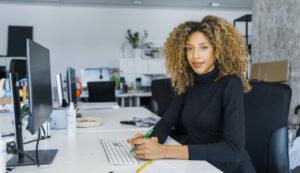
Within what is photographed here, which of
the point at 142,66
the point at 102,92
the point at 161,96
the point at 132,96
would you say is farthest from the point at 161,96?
the point at 142,66

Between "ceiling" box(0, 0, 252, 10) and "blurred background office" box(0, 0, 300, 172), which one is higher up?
"ceiling" box(0, 0, 252, 10)

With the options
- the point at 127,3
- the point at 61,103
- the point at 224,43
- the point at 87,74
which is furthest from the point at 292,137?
the point at 127,3

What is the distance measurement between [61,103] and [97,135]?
593 mm

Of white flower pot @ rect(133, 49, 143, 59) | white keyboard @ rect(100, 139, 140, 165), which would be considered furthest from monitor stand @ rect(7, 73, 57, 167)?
white flower pot @ rect(133, 49, 143, 59)

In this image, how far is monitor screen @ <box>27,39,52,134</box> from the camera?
3.33 ft

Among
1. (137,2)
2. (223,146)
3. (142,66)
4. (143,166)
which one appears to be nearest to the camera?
(143,166)

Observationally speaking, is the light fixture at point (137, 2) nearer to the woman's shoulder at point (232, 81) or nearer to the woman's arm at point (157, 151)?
the woman's shoulder at point (232, 81)

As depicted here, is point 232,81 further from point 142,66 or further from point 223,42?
point 142,66

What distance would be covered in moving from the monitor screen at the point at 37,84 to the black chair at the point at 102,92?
12.6 ft

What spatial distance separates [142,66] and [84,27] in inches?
64.0

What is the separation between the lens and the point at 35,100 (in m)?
1.07

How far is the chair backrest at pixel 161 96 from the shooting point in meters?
2.84

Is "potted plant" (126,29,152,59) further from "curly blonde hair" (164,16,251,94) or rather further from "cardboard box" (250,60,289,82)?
"curly blonde hair" (164,16,251,94)

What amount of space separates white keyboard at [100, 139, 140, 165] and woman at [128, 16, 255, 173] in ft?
0.14
